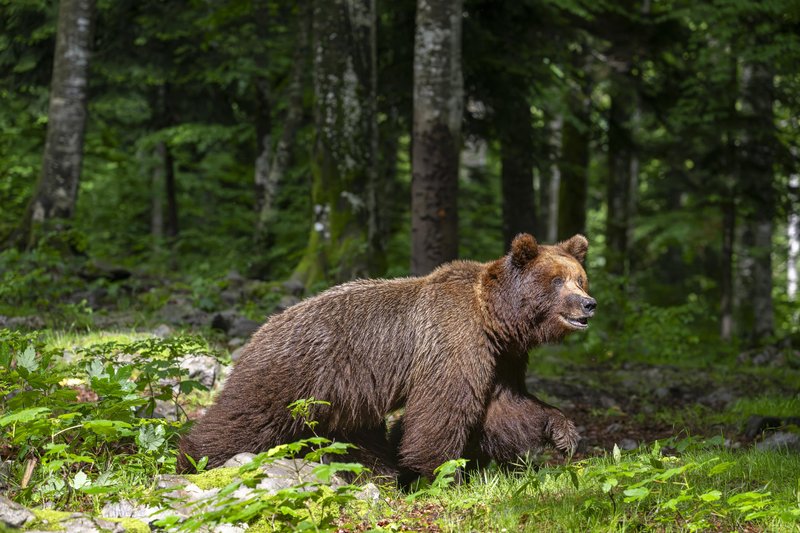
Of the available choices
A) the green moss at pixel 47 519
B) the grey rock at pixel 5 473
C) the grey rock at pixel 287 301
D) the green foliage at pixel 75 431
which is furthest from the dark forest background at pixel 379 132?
the green moss at pixel 47 519

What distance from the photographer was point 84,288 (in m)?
11.1

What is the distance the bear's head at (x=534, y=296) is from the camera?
562 centimetres

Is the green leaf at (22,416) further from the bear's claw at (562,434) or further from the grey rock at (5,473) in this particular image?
the bear's claw at (562,434)

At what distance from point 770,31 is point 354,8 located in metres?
6.85

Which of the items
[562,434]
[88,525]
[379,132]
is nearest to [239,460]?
[88,525]

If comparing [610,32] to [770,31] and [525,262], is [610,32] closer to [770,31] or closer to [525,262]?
[770,31]

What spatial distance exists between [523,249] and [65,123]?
333 inches

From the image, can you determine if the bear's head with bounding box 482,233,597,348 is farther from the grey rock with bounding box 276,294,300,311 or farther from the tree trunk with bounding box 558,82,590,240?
the tree trunk with bounding box 558,82,590,240

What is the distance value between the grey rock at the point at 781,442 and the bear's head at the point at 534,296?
5.85 ft

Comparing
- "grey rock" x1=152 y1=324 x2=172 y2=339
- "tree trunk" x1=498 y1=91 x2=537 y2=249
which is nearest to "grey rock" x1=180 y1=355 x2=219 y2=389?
"grey rock" x1=152 y1=324 x2=172 y2=339

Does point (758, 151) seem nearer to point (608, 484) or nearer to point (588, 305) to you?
point (588, 305)

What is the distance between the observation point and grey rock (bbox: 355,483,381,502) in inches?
193

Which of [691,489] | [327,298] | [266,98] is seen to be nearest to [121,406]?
[327,298]

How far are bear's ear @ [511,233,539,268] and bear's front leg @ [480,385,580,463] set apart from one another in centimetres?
Answer: 86
